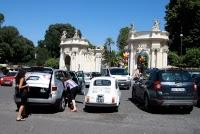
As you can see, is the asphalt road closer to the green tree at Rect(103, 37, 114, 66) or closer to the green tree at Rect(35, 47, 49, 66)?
the green tree at Rect(103, 37, 114, 66)

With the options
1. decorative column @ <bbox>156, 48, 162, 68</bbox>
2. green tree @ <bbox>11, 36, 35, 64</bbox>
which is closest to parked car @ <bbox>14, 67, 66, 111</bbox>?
decorative column @ <bbox>156, 48, 162, 68</bbox>

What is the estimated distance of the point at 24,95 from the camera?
14.0 meters

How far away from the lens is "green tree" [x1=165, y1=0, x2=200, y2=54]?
6831 centimetres

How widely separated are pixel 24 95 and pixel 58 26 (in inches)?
4147

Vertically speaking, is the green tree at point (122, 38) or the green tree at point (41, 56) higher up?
the green tree at point (122, 38)

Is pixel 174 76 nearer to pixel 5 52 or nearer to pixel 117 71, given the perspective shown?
pixel 117 71

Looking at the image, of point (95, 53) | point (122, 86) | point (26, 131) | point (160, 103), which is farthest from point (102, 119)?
point (95, 53)

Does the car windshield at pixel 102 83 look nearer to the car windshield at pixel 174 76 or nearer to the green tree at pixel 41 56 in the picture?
the car windshield at pixel 174 76

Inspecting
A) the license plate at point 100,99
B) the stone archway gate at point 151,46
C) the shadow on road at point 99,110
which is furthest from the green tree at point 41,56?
the license plate at point 100,99

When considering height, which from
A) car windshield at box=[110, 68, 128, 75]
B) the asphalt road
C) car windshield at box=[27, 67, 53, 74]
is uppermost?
car windshield at box=[110, 68, 128, 75]

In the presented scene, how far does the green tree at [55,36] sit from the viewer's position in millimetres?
116375

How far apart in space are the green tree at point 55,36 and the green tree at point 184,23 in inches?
1926

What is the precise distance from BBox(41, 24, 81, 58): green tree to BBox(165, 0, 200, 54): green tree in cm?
4892

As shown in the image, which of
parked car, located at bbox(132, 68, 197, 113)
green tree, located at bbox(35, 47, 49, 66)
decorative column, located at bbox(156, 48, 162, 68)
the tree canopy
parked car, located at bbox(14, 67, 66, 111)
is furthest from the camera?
green tree, located at bbox(35, 47, 49, 66)
